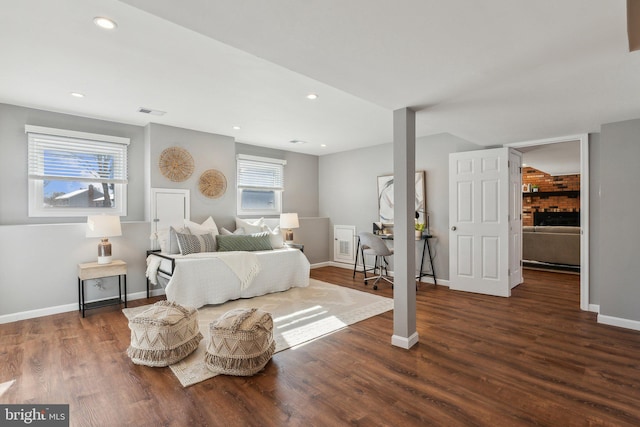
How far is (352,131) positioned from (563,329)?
363 centimetres

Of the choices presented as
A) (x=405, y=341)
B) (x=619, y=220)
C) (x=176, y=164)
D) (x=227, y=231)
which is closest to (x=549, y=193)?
(x=619, y=220)

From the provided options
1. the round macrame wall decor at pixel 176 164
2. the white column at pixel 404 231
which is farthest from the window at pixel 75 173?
the white column at pixel 404 231

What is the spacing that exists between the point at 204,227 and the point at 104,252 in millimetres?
1304

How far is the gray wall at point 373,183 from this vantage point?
5.21 metres

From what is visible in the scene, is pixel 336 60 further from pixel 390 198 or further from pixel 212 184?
pixel 390 198

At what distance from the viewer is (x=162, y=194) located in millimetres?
4703

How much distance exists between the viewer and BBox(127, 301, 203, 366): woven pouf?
2.52 meters

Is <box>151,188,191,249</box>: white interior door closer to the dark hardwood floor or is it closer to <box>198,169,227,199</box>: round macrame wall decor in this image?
<box>198,169,227,199</box>: round macrame wall decor

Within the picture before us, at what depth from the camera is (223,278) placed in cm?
412

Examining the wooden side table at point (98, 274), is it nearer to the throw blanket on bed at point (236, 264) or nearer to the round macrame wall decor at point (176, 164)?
the throw blanket on bed at point (236, 264)

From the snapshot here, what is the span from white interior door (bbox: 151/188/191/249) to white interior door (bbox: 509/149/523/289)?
15.6 ft

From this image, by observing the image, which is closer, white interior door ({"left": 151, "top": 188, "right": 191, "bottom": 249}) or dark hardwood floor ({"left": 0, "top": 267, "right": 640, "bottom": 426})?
dark hardwood floor ({"left": 0, "top": 267, "right": 640, "bottom": 426})

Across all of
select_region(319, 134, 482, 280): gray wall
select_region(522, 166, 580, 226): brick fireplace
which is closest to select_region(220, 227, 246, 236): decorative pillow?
select_region(319, 134, 482, 280): gray wall

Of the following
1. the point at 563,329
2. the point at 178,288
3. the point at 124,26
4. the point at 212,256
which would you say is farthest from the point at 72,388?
the point at 563,329
